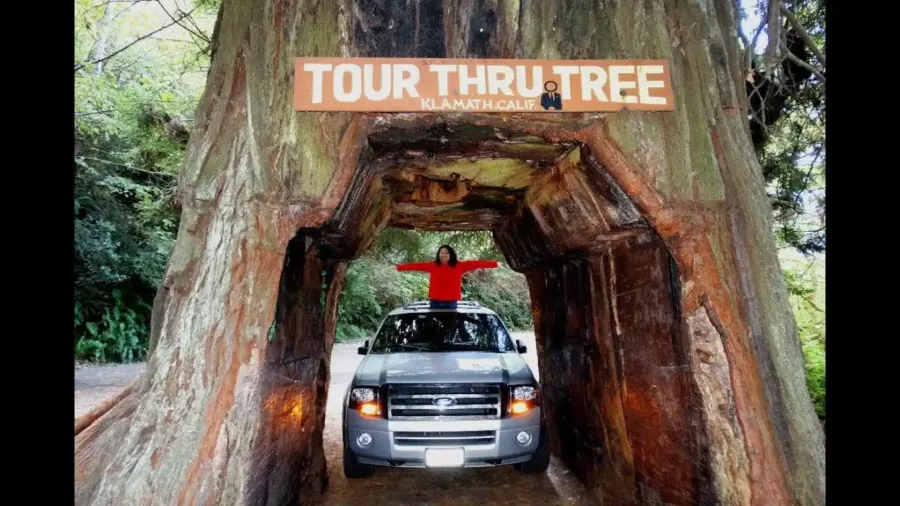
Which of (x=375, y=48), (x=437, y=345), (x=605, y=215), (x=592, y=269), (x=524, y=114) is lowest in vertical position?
(x=437, y=345)

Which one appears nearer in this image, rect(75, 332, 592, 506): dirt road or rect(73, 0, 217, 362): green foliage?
rect(75, 332, 592, 506): dirt road

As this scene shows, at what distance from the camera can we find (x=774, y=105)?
656cm

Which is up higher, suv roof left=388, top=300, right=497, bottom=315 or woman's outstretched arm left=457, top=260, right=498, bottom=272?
woman's outstretched arm left=457, top=260, right=498, bottom=272

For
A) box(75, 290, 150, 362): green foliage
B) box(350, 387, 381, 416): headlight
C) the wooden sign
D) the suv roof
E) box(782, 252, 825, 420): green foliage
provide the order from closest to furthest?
1. the wooden sign
2. box(350, 387, 381, 416): headlight
3. box(782, 252, 825, 420): green foliage
4. the suv roof
5. box(75, 290, 150, 362): green foliage

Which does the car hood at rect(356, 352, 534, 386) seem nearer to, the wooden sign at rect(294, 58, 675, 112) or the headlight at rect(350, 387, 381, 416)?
the headlight at rect(350, 387, 381, 416)

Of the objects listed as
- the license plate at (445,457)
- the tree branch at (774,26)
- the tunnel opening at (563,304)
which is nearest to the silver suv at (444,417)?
the license plate at (445,457)

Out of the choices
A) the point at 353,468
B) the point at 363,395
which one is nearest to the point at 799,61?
the point at 363,395

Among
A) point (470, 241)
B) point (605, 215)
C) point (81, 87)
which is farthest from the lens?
point (470, 241)

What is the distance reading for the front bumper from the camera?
5.07 meters

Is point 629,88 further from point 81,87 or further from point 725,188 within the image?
point 81,87

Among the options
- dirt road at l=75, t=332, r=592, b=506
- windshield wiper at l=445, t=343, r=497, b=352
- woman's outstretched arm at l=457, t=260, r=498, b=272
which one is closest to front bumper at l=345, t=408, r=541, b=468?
dirt road at l=75, t=332, r=592, b=506

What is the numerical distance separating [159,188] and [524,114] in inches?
446

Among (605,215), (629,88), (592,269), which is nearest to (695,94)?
(629,88)

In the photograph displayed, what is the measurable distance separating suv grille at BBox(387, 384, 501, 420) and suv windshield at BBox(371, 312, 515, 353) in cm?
101
